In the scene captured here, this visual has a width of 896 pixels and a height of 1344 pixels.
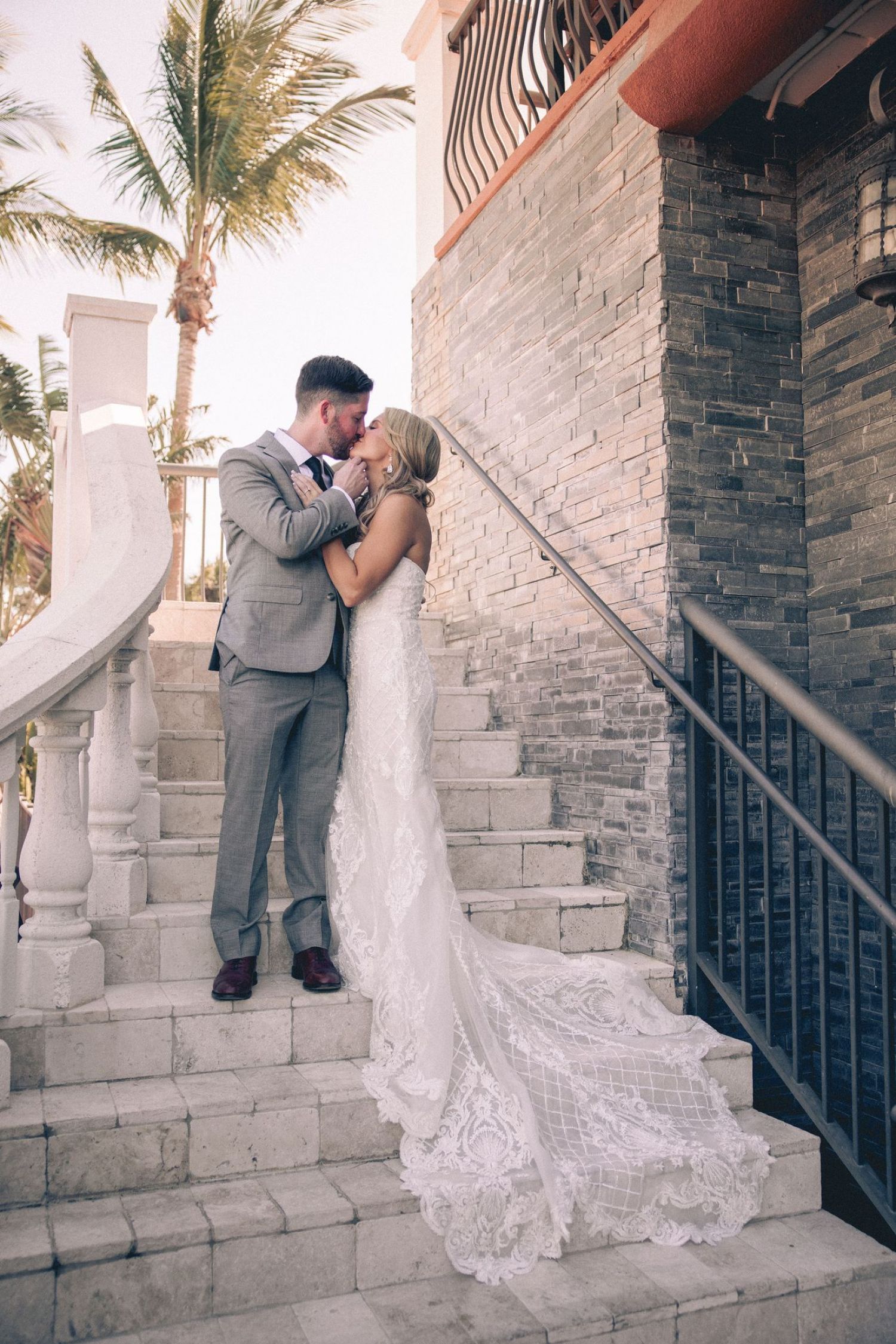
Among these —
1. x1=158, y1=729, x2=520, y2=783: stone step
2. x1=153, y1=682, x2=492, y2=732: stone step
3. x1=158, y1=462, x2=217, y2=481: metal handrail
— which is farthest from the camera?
x1=158, y1=462, x2=217, y2=481: metal handrail

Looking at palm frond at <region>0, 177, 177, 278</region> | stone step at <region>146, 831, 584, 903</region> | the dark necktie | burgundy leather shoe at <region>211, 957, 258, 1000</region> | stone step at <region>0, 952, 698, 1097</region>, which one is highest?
palm frond at <region>0, 177, 177, 278</region>

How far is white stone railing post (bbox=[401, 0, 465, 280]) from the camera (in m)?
6.21

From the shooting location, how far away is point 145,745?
369 cm

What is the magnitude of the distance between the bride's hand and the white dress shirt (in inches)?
1.2

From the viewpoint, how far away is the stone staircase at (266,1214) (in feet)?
7.44

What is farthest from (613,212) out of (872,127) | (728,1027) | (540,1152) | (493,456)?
(540,1152)

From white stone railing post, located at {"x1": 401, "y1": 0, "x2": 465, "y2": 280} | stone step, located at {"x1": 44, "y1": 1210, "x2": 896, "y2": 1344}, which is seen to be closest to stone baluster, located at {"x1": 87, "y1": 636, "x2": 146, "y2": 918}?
stone step, located at {"x1": 44, "y1": 1210, "x2": 896, "y2": 1344}

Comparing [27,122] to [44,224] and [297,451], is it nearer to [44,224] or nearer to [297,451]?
[44,224]

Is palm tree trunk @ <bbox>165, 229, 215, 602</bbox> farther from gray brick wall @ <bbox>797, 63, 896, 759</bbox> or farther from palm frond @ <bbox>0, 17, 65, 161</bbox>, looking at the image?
gray brick wall @ <bbox>797, 63, 896, 759</bbox>

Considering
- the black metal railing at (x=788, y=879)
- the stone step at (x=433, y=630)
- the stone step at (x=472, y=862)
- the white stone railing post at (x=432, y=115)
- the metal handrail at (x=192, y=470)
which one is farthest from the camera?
the metal handrail at (x=192, y=470)

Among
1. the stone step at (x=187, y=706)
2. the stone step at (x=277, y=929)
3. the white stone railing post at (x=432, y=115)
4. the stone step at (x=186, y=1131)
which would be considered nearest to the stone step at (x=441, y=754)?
the stone step at (x=187, y=706)

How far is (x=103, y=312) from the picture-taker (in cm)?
407

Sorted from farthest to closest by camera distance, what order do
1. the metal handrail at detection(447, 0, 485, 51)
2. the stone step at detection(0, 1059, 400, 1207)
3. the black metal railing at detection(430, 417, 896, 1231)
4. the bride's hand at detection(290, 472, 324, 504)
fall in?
the metal handrail at detection(447, 0, 485, 51) → the bride's hand at detection(290, 472, 324, 504) → the black metal railing at detection(430, 417, 896, 1231) → the stone step at detection(0, 1059, 400, 1207)

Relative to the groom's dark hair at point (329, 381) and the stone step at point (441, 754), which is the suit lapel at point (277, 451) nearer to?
the groom's dark hair at point (329, 381)
